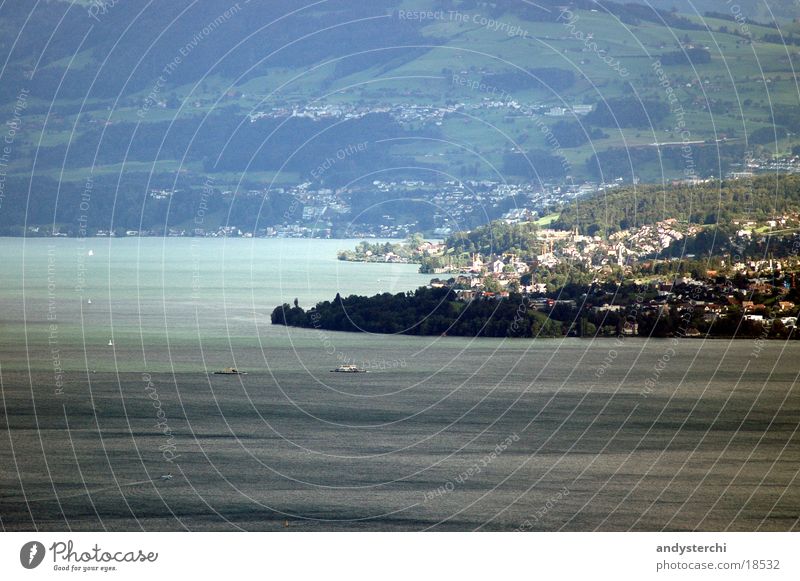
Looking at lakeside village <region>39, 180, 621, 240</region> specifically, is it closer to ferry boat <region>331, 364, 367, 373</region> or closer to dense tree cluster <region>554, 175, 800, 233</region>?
dense tree cluster <region>554, 175, 800, 233</region>

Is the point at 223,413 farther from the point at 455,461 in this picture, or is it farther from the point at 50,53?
the point at 50,53

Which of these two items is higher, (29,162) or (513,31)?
(513,31)

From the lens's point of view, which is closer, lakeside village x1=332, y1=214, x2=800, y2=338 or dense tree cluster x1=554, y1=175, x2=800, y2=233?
lakeside village x1=332, y1=214, x2=800, y2=338

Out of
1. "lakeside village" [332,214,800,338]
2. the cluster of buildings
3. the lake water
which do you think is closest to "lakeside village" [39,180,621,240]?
the cluster of buildings

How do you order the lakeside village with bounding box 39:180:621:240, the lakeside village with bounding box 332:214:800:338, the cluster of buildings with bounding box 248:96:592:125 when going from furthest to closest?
the cluster of buildings with bounding box 248:96:592:125 → the lakeside village with bounding box 39:180:621:240 → the lakeside village with bounding box 332:214:800:338

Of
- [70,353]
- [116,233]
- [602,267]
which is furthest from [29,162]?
[70,353]

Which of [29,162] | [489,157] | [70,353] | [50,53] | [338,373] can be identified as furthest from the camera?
[50,53]
